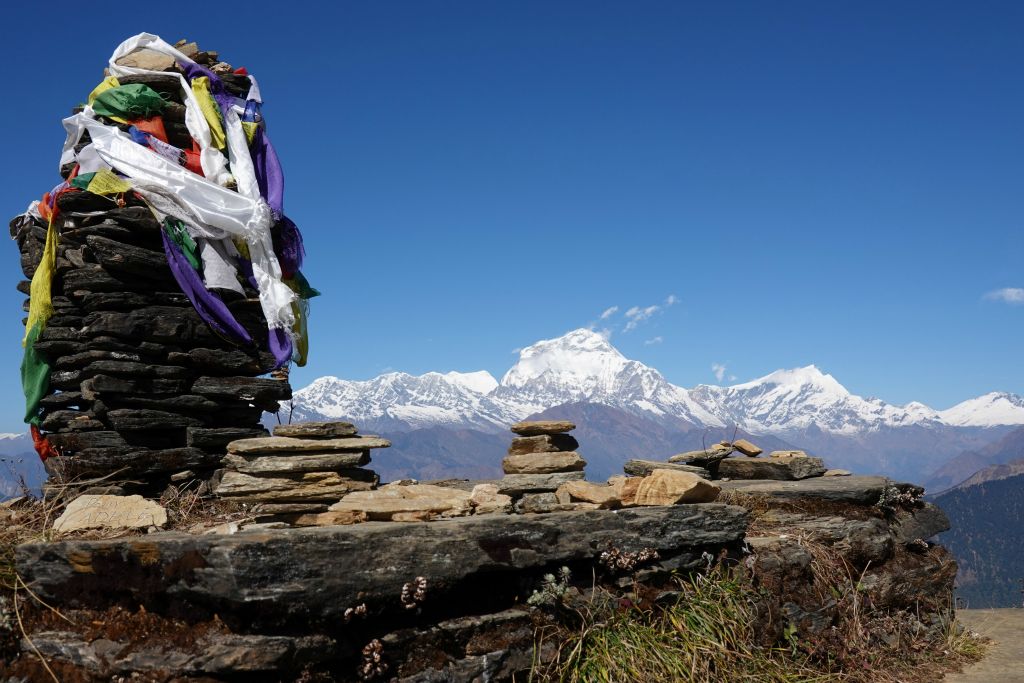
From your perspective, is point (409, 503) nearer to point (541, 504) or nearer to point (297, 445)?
point (541, 504)

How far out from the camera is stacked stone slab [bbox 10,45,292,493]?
895 centimetres

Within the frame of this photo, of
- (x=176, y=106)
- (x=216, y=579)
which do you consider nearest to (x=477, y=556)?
(x=216, y=579)

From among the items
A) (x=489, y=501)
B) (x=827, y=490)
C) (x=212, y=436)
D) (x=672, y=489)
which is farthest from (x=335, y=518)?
(x=827, y=490)

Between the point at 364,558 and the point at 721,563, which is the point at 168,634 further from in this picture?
the point at 721,563

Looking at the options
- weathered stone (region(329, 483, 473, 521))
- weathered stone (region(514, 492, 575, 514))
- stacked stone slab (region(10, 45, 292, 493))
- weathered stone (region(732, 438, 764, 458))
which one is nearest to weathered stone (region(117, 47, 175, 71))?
stacked stone slab (region(10, 45, 292, 493))

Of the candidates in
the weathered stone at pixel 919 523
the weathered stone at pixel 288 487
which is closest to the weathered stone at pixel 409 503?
the weathered stone at pixel 288 487

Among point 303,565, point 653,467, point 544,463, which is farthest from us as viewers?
point 653,467

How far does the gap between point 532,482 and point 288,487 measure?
8.25ft

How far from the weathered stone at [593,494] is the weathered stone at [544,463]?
1.23m

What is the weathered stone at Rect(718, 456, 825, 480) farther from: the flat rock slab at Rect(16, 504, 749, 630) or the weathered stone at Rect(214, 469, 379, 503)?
the weathered stone at Rect(214, 469, 379, 503)

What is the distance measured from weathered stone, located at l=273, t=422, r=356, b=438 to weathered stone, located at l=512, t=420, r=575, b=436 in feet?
6.36

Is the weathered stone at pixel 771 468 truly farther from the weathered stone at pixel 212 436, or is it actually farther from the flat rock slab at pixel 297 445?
the weathered stone at pixel 212 436

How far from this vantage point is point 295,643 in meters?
4.67

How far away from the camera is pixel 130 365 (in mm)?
8977
